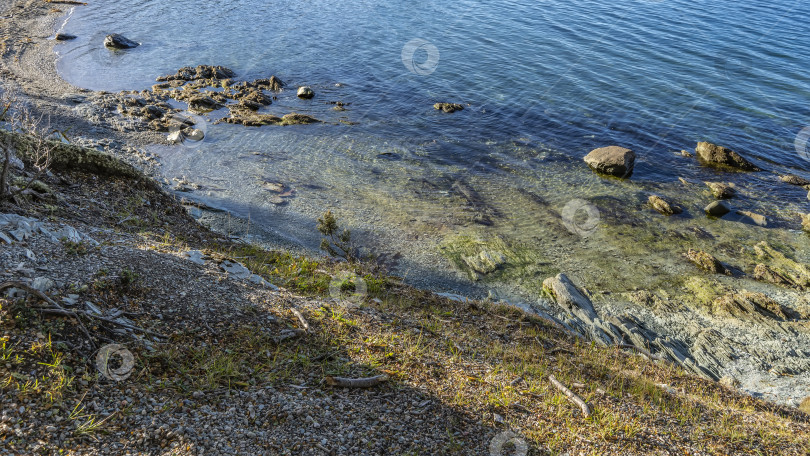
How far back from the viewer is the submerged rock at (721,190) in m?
18.4

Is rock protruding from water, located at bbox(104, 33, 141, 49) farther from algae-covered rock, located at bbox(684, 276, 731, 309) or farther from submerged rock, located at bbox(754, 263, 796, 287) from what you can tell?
submerged rock, located at bbox(754, 263, 796, 287)

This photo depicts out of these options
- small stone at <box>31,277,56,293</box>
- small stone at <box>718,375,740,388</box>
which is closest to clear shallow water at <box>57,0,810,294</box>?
small stone at <box>718,375,740,388</box>

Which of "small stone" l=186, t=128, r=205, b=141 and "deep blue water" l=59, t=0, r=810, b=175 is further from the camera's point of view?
"deep blue water" l=59, t=0, r=810, b=175

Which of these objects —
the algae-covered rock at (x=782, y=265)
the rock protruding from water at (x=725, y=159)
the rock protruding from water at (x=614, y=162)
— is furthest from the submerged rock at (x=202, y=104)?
the algae-covered rock at (x=782, y=265)

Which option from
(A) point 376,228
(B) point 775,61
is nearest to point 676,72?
(B) point 775,61

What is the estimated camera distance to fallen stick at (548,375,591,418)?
24.2 feet

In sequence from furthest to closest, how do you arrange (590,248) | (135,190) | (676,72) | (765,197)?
(676,72) → (765,197) → (590,248) → (135,190)

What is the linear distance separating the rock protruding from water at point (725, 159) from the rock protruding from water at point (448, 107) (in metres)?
11.4

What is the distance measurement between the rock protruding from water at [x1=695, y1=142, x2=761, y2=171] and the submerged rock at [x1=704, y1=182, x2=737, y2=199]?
8.50ft

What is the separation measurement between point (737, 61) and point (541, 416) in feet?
112

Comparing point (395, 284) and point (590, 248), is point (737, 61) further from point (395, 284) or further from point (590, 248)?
point (395, 284)

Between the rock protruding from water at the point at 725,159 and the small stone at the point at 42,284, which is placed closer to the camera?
the small stone at the point at 42,284

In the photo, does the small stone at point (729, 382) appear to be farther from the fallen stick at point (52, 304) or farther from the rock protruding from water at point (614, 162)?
the fallen stick at point (52, 304)

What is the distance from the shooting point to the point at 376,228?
15.4 meters
